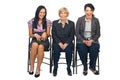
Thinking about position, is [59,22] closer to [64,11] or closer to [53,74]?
[64,11]

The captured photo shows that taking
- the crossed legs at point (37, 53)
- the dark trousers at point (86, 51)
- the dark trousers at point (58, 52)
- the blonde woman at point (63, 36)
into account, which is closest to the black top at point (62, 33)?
the blonde woman at point (63, 36)

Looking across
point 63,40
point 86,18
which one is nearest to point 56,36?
point 63,40

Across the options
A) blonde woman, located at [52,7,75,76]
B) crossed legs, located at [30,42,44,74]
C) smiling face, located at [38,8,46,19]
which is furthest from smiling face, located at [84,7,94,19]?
crossed legs, located at [30,42,44,74]

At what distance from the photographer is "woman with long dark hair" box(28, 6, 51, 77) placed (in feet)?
26.1

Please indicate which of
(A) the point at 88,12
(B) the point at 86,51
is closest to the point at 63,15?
(A) the point at 88,12

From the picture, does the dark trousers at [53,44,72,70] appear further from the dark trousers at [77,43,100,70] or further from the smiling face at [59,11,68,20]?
the smiling face at [59,11,68,20]

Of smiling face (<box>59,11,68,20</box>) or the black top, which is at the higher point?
smiling face (<box>59,11,68,20</box>)

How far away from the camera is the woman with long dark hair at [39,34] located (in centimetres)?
796

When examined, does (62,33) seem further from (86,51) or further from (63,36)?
(86,51)

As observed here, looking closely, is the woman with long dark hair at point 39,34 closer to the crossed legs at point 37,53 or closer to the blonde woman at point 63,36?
the crossed legs at point 37,53

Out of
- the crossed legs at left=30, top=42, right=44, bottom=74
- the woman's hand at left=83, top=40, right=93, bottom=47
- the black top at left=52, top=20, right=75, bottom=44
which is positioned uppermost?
the black top at left=52, top=20, right=75, bottom=44

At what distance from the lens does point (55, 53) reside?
7.97m

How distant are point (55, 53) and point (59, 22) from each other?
61 cm

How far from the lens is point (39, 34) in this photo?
26.7ft
